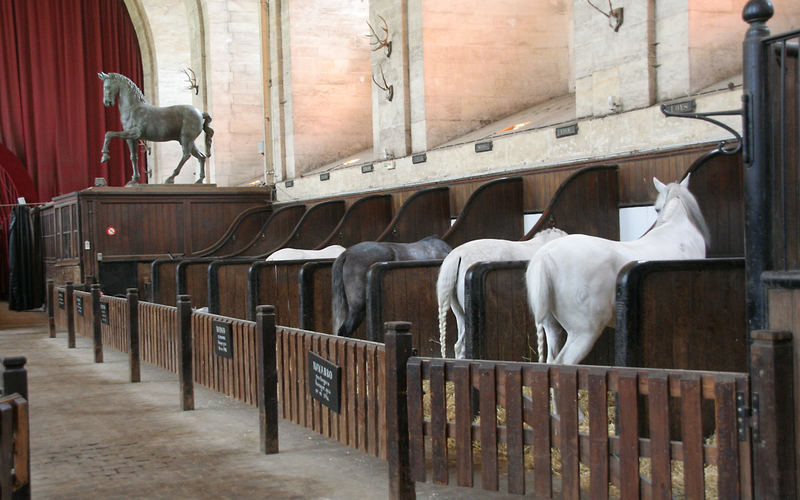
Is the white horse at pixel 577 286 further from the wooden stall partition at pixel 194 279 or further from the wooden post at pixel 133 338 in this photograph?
the wooden stall partition at pixel 194 279

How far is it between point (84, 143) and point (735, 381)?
21.5 metres

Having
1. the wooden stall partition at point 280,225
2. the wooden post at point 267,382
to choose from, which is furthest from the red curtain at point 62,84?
the wooden post at point 267,382

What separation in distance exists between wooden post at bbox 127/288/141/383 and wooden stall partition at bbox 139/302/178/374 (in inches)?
2.4

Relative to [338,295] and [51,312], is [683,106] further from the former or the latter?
[51,312]

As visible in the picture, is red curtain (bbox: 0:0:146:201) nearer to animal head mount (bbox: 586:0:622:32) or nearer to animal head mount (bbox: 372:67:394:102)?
animal head mount (bbox: 372:67:394:102)

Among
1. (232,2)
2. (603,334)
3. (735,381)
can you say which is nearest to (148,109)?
(232,2)

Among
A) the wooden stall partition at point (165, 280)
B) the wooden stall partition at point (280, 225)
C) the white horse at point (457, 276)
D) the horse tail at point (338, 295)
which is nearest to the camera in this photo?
the white horse at point (457, 276)

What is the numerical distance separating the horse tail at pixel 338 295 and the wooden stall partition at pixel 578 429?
129 inches

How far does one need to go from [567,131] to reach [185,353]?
4.20 m

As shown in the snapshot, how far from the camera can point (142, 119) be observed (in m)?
13.6

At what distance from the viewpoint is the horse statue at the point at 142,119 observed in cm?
1341

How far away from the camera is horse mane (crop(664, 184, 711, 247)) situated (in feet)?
17.4

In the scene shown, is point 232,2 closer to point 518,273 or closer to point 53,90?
point 53,90

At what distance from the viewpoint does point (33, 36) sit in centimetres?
2117
